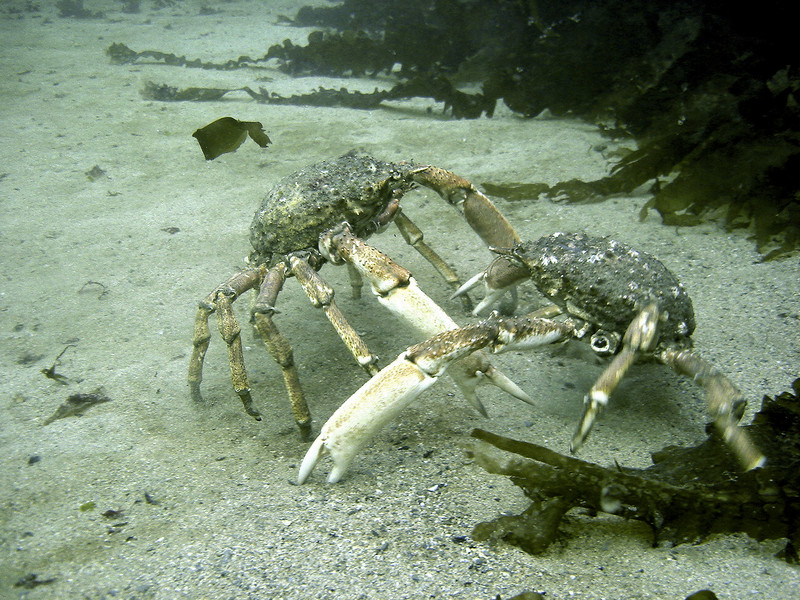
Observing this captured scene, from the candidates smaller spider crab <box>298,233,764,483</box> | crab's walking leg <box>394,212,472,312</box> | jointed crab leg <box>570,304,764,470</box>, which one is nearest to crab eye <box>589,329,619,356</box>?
smaller spider crab <box>298,233,764,483</box>

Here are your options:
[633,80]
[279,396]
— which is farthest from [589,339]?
[633,80]

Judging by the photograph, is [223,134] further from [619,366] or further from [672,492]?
[672,492]

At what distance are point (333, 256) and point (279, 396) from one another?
0.93 meters

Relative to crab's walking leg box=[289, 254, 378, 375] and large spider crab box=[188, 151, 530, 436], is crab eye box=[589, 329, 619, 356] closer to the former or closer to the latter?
large spider crab box=[188, 151, 530, 436]

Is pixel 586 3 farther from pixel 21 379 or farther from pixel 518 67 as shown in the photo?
pixel 21 379

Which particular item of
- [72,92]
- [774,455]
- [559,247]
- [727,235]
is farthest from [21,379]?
[72,92]

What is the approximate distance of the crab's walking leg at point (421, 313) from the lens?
2750 millimetres

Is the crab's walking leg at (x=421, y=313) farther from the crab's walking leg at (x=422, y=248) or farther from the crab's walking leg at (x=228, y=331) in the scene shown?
the crab's walking leg at (x=422, y=248)

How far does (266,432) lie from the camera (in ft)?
10.0

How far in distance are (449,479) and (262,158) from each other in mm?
4809

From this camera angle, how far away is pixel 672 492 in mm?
2100

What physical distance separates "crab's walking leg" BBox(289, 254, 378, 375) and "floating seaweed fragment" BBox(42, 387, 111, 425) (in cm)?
140

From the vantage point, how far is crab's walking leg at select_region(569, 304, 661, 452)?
238 centimetres

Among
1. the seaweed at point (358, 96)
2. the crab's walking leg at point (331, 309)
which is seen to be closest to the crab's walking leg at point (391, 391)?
the crab's walking leg at point (331, 309)
